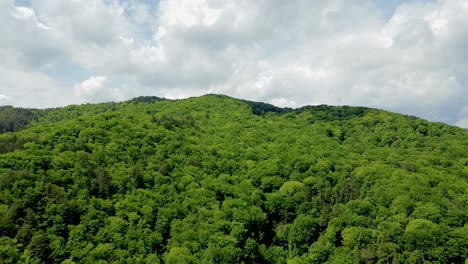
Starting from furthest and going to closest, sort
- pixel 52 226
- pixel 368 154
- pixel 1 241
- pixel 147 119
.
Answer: pixel 147 119 → pixel 368 154 → pixel 52 226 → pixel 1 241

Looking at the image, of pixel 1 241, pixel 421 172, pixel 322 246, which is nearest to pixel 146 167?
pixel 1 241

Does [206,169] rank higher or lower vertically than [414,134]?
lower

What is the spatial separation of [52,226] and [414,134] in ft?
487

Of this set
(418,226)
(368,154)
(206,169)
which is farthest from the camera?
(368,154)

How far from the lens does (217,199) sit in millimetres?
119250

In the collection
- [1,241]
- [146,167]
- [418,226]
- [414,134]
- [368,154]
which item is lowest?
[1,241]

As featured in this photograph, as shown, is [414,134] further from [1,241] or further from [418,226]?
[1,241]

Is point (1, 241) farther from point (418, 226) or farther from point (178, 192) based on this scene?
point (418, 226)

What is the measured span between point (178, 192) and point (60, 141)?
41435 millimetres

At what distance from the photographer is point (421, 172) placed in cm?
12275

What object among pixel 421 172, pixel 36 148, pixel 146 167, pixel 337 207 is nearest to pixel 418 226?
pixel 337 207

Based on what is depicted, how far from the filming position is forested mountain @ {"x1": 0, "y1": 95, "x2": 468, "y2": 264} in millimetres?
85812

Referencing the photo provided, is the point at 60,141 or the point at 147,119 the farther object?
the point at 147,119

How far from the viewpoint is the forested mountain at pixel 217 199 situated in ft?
282
